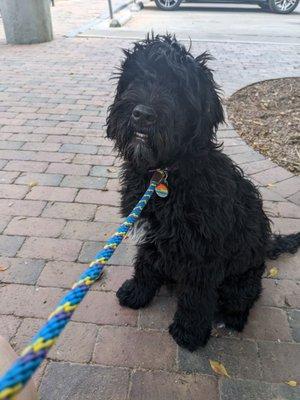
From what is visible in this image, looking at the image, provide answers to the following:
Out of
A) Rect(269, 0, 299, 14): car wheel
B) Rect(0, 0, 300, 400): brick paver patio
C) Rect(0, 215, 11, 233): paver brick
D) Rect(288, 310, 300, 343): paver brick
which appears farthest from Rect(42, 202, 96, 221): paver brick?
Rect(269, 0, 299, 14): car wheel

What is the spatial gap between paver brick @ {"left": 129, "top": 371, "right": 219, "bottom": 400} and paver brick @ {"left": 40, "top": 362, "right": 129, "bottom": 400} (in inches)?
2.7

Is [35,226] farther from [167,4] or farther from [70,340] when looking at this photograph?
[167,4]

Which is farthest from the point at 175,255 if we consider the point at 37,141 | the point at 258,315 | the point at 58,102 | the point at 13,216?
the point at 58,102

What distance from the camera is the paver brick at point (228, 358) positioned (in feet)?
7.04

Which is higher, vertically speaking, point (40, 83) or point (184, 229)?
point (184, 229)

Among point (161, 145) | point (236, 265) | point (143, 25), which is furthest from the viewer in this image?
point (143, 25)

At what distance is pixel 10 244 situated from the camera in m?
2.97

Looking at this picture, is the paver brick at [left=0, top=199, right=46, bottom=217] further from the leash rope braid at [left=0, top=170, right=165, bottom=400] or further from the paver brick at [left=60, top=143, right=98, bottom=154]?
the leash rope braid at [left=0, top=170, right=165, bottom=400]

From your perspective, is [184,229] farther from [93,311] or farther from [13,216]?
[13,216]

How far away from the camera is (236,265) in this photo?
7.49 ft

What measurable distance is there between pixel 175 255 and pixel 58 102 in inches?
167

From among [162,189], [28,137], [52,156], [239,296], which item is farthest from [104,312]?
[28,137]

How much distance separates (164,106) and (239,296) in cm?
126

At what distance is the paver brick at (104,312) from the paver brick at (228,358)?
1.30 feet
